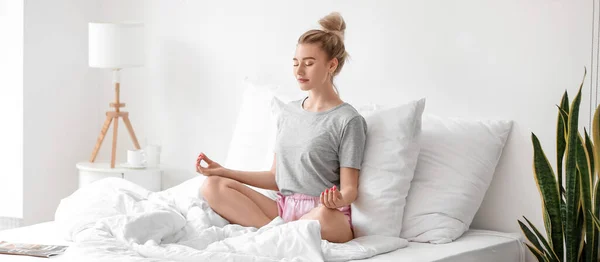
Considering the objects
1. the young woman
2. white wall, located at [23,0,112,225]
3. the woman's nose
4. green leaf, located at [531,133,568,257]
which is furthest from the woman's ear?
white wall, located at [23,0,112,225]

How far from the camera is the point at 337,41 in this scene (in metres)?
2.89

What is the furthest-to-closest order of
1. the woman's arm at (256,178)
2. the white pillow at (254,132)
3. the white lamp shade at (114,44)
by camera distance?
the white lamp shade at (114,44), the white pillow at (254,132), the woman's arm at (256,178)

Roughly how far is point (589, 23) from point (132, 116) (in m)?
2.35

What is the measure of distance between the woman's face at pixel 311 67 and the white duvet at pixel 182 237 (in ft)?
1.57

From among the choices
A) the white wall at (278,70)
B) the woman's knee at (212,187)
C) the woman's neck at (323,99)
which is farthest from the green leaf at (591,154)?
the woman's knee at (212,187)

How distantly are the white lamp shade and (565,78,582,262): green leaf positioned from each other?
209cm

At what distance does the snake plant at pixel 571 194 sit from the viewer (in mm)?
2535

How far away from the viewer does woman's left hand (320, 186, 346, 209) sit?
8.39 ft

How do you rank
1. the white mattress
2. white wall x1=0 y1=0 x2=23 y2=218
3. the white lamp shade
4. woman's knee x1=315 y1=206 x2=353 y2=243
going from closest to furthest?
the white mattress → woman's knee x1=315 y1=206 x2=353 y2=243 → the white lamp shade → white wall x1=0 y1=0 x2=23 y2=218

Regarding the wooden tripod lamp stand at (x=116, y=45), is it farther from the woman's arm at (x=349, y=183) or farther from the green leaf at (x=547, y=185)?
the green leaf at (x=547, y=185)

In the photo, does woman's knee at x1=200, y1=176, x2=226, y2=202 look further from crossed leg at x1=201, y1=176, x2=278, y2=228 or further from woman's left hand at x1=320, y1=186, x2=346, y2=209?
woman's left hand at x1=320, y1=186, x2=346, y2=209

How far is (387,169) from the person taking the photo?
2.77 meters

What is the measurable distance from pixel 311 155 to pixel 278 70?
97 centimetres

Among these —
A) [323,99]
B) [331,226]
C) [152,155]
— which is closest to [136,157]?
[152,155]
